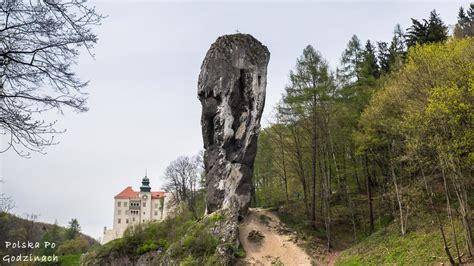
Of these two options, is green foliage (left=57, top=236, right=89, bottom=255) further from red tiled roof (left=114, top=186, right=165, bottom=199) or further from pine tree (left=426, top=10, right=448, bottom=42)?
pine tree (left=426, top=10, right=448, bottom=42)

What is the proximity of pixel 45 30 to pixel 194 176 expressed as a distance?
34.2 meters

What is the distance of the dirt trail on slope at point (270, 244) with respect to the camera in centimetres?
1800

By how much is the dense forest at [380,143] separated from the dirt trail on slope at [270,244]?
5.34 feet

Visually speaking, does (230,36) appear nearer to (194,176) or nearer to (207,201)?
(207,201)

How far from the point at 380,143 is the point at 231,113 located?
9.48 metres

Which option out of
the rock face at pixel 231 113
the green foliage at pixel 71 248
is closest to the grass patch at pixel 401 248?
the rock face at pixel 231 113

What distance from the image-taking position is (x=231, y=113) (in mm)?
23516

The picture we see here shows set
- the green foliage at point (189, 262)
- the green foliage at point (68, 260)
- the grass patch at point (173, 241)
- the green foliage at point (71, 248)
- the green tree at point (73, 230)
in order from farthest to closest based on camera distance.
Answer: the green tree at point (73, 230)
the green foliage at point (71, 248)
the green foliage at point (68, 260)
the grass patch at point (173, 241)
the green foliage at point (189, 262)

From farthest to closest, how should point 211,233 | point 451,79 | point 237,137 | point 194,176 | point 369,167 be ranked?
point 194,176 → point 237,137 → point 369,167 → point 211,233 → point 451,79

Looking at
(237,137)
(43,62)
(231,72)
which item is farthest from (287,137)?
(43,62)

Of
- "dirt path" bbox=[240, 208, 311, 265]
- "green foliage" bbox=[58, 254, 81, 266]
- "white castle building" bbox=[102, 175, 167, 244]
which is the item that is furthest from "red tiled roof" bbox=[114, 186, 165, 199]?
"dirt path" bbox=[240, 208, 311, 265]

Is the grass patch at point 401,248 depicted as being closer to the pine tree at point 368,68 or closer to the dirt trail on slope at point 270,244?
the dirt trail on slope at point 270,244

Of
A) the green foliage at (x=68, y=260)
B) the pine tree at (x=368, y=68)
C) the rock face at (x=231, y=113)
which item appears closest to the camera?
the rock face at (x=231, y=113)

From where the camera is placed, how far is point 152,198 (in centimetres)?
6475
